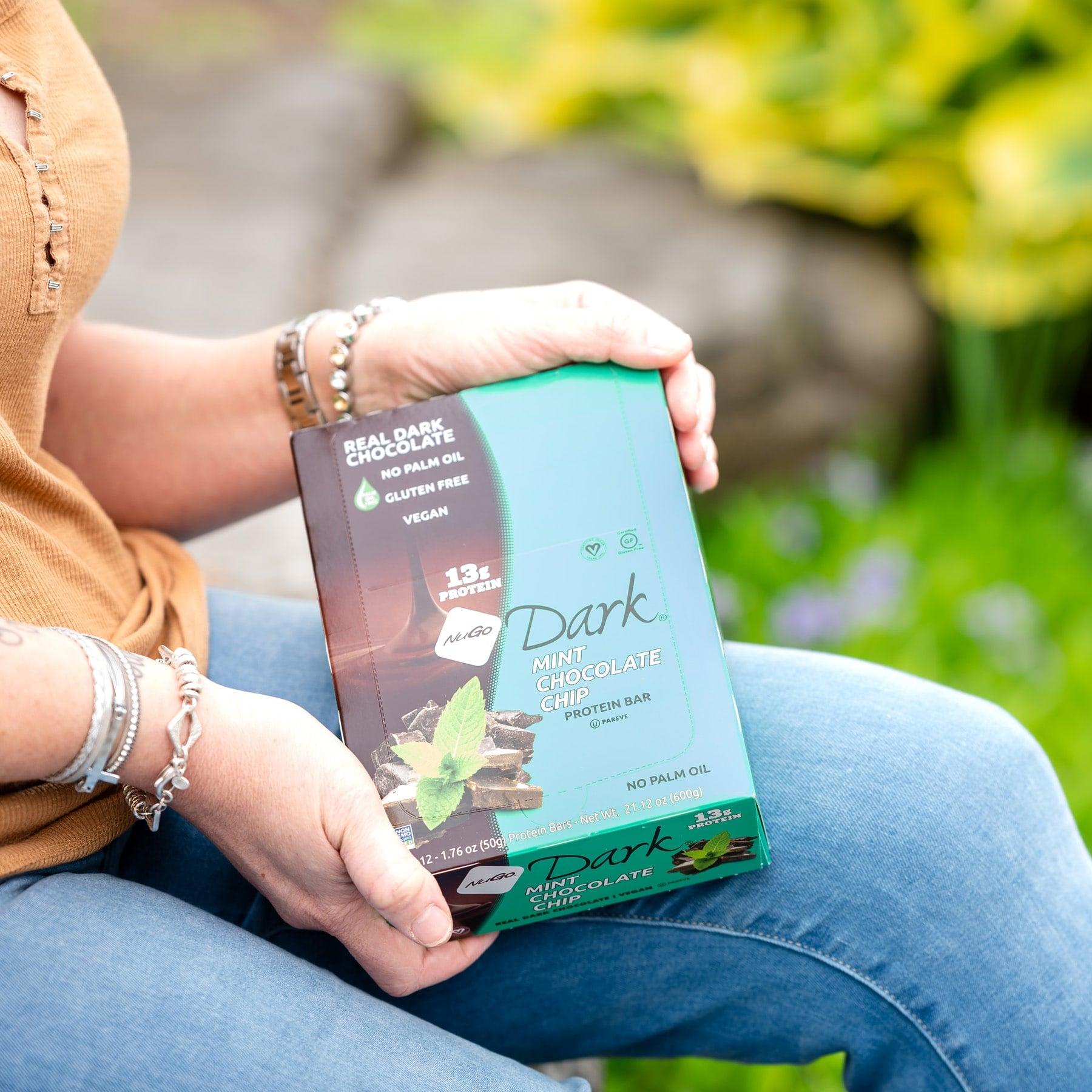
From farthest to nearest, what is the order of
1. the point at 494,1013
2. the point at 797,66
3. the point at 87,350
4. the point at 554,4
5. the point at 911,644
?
the point at 554,4 < the point at 797,66 < the point at 911,644 < the point at 87,350 < the point at 494,1013

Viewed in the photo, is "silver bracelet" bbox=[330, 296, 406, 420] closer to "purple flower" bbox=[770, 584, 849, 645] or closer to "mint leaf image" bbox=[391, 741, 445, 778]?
"mint leaf image" bbox=[391, 741, 445, 778]

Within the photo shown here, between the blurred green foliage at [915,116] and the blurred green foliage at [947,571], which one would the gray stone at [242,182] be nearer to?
the blurred green foliage at [915,116]

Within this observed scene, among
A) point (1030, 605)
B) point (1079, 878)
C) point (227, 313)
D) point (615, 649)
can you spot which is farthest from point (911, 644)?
point (227, 313)

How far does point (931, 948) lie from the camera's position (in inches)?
27.5

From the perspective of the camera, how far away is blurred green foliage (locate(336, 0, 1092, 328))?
72.7 inches

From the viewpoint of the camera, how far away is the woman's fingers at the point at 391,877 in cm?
61

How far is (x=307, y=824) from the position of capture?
63 centimetres

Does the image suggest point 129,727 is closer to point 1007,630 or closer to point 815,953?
point 815,953

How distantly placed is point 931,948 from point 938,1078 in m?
0.09

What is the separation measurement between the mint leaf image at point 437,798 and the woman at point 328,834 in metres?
0.03

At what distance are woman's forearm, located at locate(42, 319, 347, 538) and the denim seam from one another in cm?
47

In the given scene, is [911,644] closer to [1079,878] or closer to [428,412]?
[1079,878]

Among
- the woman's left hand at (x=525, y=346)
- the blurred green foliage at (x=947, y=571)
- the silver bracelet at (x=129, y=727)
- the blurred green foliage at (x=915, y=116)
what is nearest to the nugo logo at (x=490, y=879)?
the silver bracelet at (x=129, y=727)

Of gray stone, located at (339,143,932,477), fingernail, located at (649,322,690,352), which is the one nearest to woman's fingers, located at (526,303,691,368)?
fingernail, located at (649,322,690,352)
